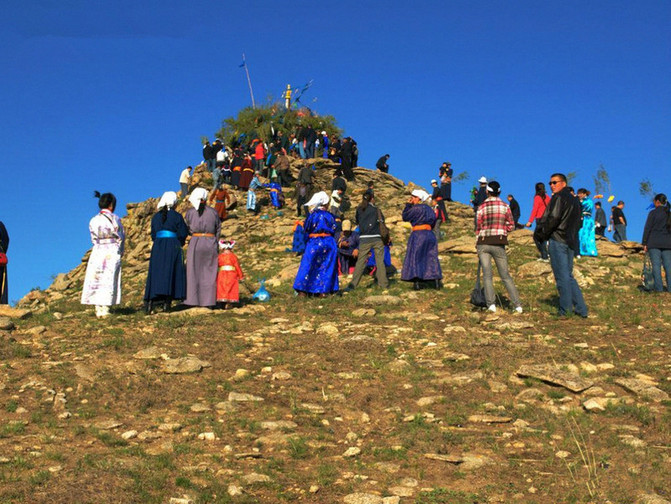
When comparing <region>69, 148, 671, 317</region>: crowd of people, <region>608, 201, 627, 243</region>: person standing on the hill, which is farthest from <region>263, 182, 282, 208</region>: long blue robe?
<region>69, 148, 671, 317</region>: crowd of people

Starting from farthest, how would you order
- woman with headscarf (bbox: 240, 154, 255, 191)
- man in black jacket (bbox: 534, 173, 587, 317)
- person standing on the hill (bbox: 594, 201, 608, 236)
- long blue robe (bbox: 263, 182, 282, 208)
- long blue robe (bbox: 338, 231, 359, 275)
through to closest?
woman with headscarf (bbox: 240, 154, 255, 191) < long blue robe (bbox: 263, 182, 282, 208) < person standing on the hill (bbox: 594, 201, 608, 236) < long blue robe (bbox: 338, 231, 359, 275) < man in black jacket (bbox: 534, 173, 587, 317)

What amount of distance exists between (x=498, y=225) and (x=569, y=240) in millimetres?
1089

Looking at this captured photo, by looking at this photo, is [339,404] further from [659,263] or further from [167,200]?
[659,263]

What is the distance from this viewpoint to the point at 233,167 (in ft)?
92.5

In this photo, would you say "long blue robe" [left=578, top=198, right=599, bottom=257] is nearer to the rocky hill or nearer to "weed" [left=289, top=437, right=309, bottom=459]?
the rocky hill

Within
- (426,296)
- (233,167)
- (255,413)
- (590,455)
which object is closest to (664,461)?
(590,455)

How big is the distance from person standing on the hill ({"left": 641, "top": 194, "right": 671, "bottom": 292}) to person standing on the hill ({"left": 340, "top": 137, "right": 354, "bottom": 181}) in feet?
Result: 59.5

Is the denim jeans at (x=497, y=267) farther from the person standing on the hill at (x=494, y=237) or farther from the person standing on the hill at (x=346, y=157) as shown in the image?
the person standing on the hill at (x=346, y=157)

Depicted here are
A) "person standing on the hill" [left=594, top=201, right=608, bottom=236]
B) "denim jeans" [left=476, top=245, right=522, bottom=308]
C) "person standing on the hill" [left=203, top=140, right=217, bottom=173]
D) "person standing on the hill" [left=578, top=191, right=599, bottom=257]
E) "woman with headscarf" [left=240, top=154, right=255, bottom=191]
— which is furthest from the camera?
"person standing on the hill" [left=203, top=140, right=217, bottom=173]

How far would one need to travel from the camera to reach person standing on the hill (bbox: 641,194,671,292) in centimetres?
1234

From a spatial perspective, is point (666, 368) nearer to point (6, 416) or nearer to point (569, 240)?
point (569, 240)

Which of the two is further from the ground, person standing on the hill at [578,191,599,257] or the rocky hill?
person standing on the hill at [578,191,599,257]

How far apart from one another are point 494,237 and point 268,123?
26.6 m

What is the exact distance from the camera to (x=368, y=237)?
1331 centimetres
